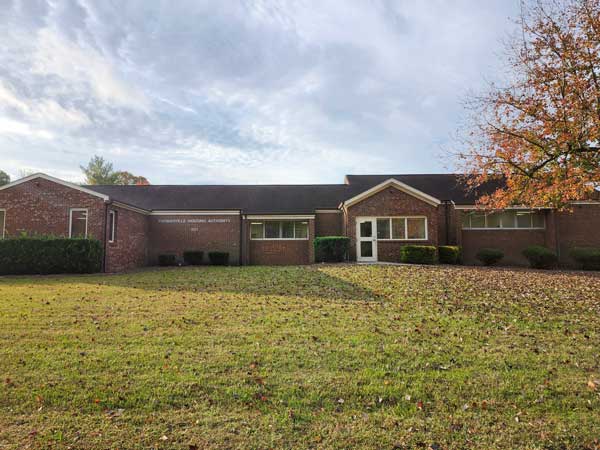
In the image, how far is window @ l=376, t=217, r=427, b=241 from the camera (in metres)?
19.7

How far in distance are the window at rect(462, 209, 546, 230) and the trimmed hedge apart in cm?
2071

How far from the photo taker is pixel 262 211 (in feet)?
71.0

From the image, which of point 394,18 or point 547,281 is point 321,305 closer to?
point 394,18

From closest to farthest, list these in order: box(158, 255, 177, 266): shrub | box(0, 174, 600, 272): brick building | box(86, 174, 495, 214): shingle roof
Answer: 1. box(0, 174, 600, 272): brick building
2. box(158, 255, 177, 266): shrub
3. box(86, 174, 495, 214): shingle roof

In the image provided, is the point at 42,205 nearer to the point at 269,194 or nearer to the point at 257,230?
the point at 257,230

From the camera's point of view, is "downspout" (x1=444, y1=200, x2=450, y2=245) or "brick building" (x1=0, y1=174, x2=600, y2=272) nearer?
"brick building" (x1=0, y1=174, x2=600, y2=272)

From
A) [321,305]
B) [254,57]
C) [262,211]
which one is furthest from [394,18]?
[262,211]

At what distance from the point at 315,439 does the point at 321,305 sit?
510 cm

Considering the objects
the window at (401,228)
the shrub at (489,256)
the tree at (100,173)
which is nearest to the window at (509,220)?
the shrub at (489,256)

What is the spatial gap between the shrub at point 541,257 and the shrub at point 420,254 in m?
5.72

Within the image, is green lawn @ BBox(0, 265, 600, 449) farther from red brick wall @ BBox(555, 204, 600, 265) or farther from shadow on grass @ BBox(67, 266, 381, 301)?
red brick wall @ BBox(555, 204, 600, 265)

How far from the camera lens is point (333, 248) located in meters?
19.0

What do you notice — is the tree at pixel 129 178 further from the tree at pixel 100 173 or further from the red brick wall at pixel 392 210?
the red brick wall at pixel 392 210

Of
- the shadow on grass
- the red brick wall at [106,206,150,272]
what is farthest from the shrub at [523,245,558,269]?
the red brick wall at [106,206,150,272]
